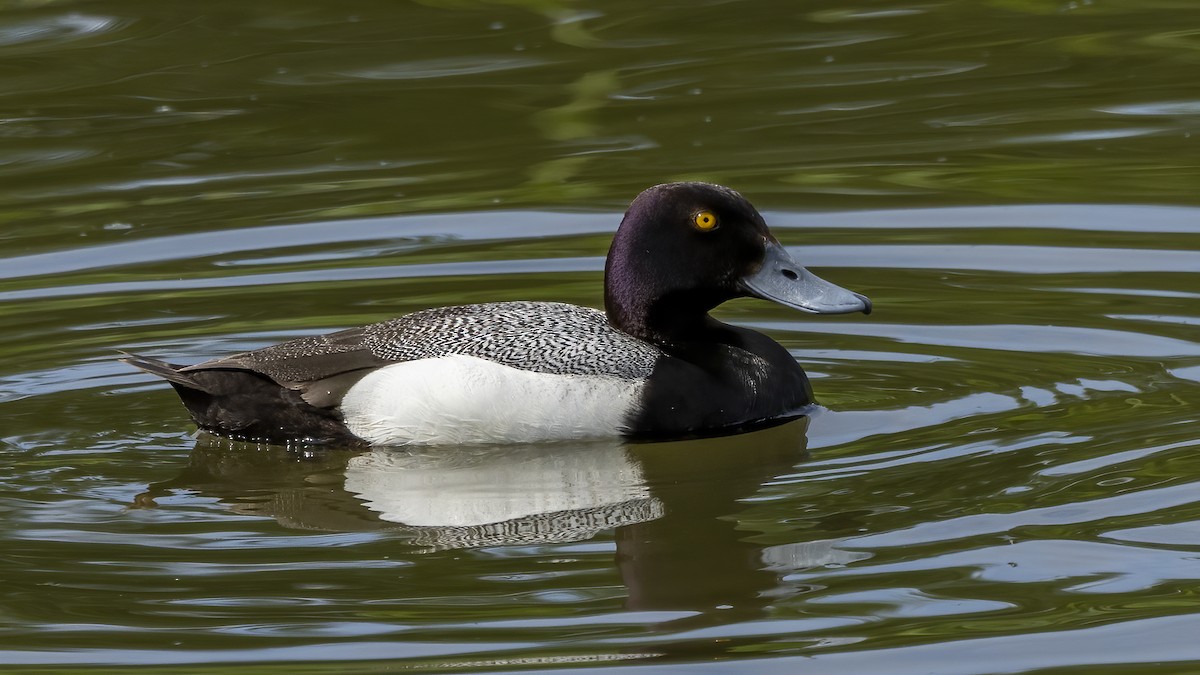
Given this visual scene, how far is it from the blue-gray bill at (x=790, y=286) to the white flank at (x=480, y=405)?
33.2 inches

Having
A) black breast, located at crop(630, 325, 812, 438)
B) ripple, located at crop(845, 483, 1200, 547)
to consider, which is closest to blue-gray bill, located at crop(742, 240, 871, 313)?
black breast, located at crop(630, 325, 812, 438)

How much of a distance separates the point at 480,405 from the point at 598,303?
93.9 inches

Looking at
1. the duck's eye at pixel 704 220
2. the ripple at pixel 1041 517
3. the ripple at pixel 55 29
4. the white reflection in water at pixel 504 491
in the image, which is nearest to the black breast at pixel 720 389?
the white reflection in water at pixel 504 491

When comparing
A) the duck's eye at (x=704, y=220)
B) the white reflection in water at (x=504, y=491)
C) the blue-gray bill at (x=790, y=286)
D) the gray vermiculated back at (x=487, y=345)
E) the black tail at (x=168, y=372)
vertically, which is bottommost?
the white reflection in water at (x=504, y=491)

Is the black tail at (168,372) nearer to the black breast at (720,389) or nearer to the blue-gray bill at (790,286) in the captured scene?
the black breast at (720,389)

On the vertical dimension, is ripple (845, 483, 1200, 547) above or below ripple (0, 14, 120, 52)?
below

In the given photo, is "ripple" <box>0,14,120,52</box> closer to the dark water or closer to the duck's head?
the dark water

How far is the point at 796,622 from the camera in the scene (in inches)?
242

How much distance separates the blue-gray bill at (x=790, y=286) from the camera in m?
8.98

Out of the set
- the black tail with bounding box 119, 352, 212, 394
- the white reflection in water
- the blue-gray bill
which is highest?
the blue-gray bill

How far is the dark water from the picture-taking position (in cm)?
627

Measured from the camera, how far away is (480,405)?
8.52 meters

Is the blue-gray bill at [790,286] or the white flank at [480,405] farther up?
the blue-gray bill at [790,286]

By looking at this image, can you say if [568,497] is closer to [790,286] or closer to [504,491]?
[504,491]
